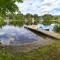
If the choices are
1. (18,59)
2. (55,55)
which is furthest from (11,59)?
(55,55)

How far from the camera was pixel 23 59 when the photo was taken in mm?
6109

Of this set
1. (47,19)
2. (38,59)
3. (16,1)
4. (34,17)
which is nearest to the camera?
(38,59)

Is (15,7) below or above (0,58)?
above

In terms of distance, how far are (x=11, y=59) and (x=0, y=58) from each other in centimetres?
36

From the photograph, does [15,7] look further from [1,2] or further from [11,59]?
[11,59]

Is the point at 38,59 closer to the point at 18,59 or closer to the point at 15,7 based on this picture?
the point at 18,59

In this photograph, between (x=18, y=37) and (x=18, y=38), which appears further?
(x=18, y=37)

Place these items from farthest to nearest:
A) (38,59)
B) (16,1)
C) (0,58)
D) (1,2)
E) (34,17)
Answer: (34,17)
(16,1)
(38,59)
(1,2)
(0,58)

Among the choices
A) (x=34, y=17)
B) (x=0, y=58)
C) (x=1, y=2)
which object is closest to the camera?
(x=0, y=58)

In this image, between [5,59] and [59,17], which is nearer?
[5,59]

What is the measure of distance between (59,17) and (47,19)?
5.09 m

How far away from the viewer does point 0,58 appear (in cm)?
575

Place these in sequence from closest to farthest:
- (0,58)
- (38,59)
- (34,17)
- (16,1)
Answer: (0,58)
(38,59)
(16,1)
(34,17)

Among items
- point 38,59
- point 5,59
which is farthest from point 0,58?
point 38,59
